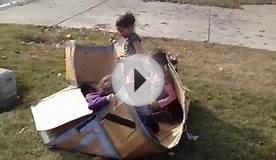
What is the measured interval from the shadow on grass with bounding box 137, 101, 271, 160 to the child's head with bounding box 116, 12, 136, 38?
0.89 meters

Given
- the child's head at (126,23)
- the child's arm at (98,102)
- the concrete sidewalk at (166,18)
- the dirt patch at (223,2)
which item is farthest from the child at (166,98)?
the dirt patch at (223,2)

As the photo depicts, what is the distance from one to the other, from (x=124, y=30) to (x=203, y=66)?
171 cm

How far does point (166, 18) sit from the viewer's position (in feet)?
27.2

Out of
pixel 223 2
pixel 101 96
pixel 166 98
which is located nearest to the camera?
pixel 101 96

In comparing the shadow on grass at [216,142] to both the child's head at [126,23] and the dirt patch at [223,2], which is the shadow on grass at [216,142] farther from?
the dirt patch at [223,2]

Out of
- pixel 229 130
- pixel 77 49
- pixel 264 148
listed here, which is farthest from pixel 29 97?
pixel 264 148

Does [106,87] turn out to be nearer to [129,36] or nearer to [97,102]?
[97,102]

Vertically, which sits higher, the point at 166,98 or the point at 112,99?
the point at 112,99

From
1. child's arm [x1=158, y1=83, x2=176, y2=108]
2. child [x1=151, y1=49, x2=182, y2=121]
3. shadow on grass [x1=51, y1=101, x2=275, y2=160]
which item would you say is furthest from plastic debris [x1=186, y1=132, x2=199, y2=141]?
child's arm [x1=158, y1=83, x2=176, y2=108]

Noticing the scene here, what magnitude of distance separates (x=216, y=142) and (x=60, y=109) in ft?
4.04

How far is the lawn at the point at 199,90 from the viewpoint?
4.21 m

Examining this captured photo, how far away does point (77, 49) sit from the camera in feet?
16.0
